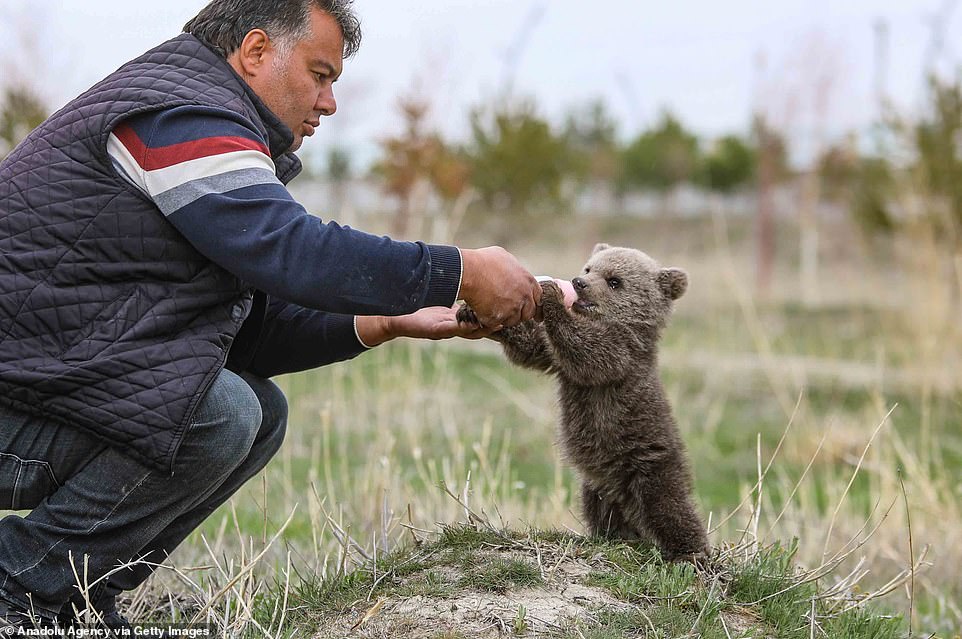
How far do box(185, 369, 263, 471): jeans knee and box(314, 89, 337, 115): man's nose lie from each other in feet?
3.34

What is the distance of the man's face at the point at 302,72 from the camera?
3.66 m

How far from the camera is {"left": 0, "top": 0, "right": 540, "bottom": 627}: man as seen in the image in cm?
326

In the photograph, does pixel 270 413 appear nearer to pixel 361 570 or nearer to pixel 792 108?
pixel 361 570

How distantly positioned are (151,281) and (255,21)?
975mm

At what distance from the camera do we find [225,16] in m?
3.67

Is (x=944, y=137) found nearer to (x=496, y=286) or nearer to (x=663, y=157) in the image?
(x=496, y=286)

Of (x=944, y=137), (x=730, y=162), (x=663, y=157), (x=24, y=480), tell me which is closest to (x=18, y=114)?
(x=24, y=480)

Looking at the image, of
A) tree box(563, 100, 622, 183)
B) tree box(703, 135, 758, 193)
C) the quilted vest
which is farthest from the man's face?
tree box(703, 135, 758, 193)

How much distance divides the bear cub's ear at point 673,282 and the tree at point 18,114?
8.08 meters

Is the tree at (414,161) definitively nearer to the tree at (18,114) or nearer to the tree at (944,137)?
the tree at (18,114)

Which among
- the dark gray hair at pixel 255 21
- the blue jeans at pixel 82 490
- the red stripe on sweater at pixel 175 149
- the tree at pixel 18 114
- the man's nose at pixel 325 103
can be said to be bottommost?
the blue jeans at pixel 82 490

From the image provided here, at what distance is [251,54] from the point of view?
11.9 ft

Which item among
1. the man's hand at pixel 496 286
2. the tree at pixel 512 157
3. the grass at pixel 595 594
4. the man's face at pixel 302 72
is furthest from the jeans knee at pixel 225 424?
the tree at pixel 512 157

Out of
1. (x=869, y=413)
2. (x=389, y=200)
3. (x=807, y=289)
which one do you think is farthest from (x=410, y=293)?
(x=807, y=289)
